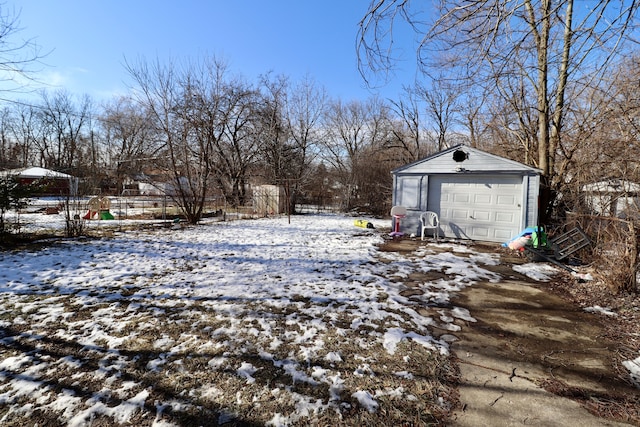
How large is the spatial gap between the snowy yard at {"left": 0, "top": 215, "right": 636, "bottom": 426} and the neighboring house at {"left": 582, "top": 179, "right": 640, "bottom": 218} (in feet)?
7.50

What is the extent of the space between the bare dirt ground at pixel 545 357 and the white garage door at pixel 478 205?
12.8ft

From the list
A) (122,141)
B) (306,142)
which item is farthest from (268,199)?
(122,141)

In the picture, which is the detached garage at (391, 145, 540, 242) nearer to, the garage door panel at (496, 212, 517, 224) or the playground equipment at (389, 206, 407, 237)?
the garage door panel at (496, 212, 517, 224)

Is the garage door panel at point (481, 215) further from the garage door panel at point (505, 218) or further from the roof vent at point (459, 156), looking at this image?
the roof vent at point (459, 156)

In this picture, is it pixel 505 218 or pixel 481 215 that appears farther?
pixel 481 215

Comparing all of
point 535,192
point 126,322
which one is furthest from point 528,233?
point 126,322

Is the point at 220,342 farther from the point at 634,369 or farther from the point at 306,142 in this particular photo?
the point at 306,142

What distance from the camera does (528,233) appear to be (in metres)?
7.10

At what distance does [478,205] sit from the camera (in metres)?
8.46

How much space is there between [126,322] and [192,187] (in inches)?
349

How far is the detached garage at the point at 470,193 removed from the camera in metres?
7.86

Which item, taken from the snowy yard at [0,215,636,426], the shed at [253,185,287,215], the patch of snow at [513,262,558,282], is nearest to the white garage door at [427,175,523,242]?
the patch of snow at [513,262,558,282]

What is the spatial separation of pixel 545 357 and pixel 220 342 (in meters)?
3.05

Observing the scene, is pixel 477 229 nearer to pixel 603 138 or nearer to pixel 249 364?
pixel 603 138
